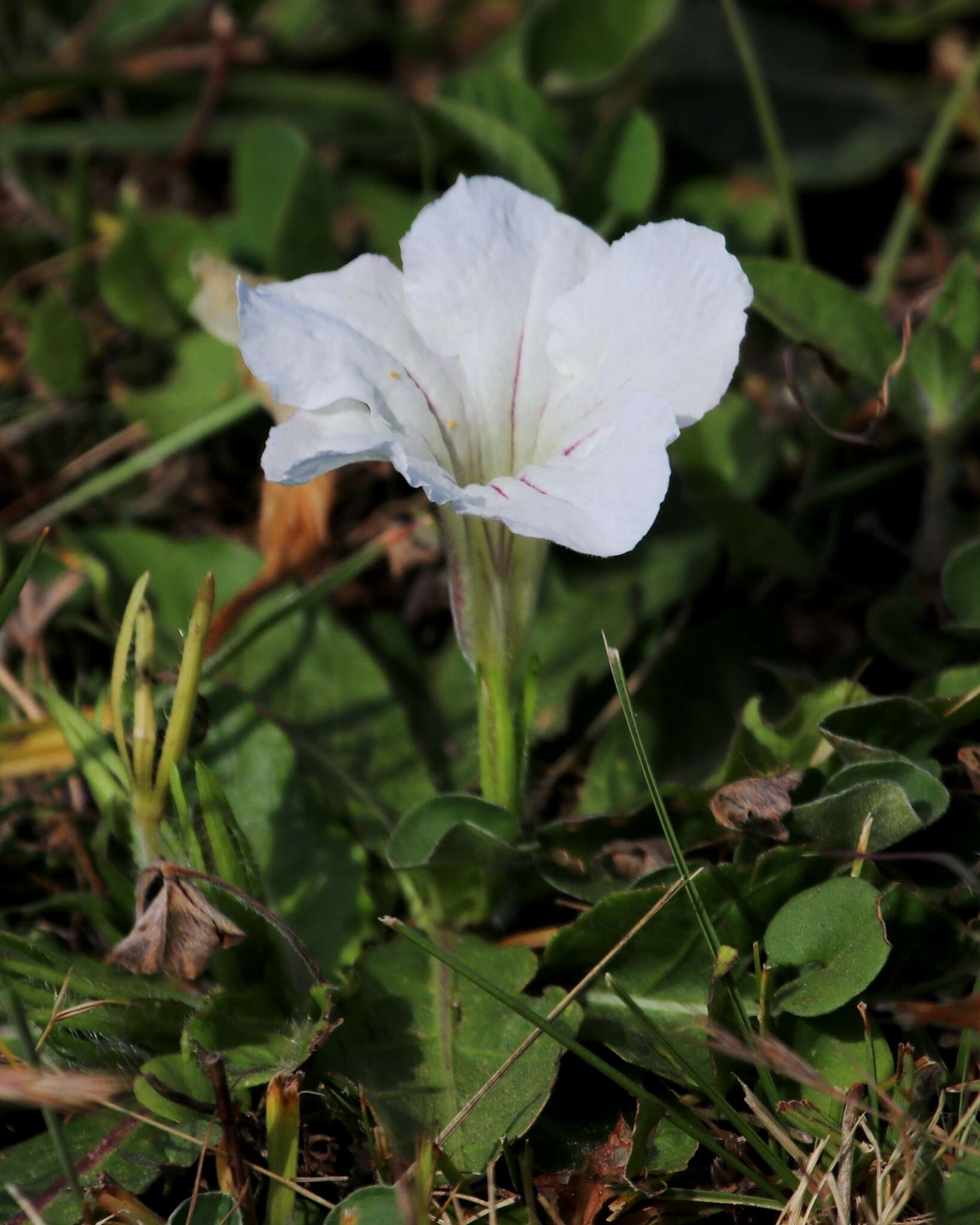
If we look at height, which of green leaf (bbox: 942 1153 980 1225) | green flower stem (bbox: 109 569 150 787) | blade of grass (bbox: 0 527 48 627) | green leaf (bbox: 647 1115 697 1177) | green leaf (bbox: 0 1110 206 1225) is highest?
blade of grass (bbox: 0 527 48 627)

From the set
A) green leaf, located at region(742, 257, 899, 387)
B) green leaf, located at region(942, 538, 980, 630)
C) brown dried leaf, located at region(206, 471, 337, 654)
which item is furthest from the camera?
brown dried leaf, located at region(206, 471, 337, 654)

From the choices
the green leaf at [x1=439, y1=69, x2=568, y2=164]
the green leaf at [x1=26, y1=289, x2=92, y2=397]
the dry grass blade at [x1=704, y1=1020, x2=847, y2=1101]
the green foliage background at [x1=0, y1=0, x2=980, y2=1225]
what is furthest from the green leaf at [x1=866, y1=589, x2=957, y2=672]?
the green leaf at [x1=26, y1=289, x2=92, y2=397]

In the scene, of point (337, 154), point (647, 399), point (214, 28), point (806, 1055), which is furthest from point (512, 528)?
point (214, 28)

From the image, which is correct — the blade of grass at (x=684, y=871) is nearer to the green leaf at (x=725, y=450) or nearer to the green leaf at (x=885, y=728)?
the green leaf at (x=885, y=728)

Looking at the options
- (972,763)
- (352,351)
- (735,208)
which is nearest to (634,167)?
(735,208)

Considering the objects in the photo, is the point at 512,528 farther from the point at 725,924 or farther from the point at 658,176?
the point at 658,176

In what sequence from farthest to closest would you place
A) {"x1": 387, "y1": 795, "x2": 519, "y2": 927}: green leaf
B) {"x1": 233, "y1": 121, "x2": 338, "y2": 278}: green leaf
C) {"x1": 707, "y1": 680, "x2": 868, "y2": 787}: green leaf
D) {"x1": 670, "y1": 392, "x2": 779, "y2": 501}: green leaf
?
{"x1": 233, "y1": 121, "x2": 338, "y2": 278}: green leaf → {"x1": 670, "y1": 392, "x2": 779, "y2": 501}: green leaf → {"x1": 707, "y1": 680, "x2": 868, "y2": 787}: green leaf → {"x1": 387, "y1": 795, "x2": 519, "y2": 927}: green leaf

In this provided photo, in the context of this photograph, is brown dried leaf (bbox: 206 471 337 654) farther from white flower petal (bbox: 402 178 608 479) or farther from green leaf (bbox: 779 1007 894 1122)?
green leaf (bbox: 779 1007 894 1122)

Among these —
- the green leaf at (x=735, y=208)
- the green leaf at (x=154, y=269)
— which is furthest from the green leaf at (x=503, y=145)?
the green leaf at (x=154, y=269)
